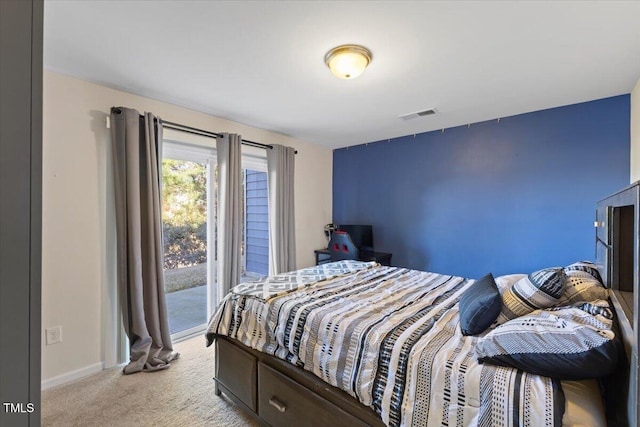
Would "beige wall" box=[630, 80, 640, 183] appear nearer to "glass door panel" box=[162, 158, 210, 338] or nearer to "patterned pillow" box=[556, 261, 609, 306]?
"patterned pillow" box=[556, 261, 609, 306]

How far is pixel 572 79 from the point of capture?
7.38 ft

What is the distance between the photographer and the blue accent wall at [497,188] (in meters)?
2.70

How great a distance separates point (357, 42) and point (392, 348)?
1745mm

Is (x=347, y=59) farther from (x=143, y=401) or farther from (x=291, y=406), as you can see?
(x=143, y=401)

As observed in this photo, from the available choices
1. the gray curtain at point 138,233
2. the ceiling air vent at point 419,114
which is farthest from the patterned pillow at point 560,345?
the gray curtain at point 138,233

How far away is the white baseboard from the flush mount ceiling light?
3.02 m

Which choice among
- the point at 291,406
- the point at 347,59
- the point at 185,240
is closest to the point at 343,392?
the point at 291,406

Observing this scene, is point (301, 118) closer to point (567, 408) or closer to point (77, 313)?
point (77, 313)

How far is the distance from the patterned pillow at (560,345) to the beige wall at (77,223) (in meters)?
2.80

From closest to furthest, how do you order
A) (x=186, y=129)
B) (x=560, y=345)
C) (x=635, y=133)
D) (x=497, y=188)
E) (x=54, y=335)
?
1. (x=560, y=345)
2. (x=54, y=335)
3. (x=635, y=133)
4. (x=186, y=129)
5. (x=497, y=188)

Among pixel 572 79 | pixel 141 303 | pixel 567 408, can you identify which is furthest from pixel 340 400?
pixel 572 79

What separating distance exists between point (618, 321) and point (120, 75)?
3.25 meters

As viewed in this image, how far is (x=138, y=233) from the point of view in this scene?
2.42 metres

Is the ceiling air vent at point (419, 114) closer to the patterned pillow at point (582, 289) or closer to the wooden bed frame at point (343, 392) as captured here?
the wooden bed frame at point (343, 392)
